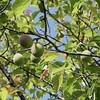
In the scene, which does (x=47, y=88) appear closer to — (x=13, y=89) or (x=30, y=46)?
(x=13, y=89)

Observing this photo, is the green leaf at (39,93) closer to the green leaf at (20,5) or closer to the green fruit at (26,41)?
the green fruit at (26,41)

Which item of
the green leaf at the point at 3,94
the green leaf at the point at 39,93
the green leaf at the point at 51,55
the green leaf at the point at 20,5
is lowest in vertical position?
the green leaf at the point at 39,93

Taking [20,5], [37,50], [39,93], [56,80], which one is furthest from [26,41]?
[39,93]

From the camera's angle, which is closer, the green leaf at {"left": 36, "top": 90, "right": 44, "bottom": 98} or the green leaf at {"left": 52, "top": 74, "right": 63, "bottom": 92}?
the green leaf at {"left": 52, "top": 74, "right": 63, "bottom": 92}

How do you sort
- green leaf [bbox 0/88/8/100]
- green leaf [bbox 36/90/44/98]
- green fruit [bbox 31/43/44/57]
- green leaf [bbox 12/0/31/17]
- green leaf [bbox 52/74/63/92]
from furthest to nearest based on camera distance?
green leaf [bbox 36/90/44/98]
green leaf [bbox 0/88/8/100]
green leaf [bbox 52/74/63/92]
green fruit [bbox 31/43/44/57]
green leaf [bbox 12/0/31/17]

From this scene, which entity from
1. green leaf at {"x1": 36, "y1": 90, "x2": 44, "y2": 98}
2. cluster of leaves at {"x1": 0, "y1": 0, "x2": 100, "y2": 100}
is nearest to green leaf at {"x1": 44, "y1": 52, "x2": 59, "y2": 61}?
cluster of leaves at {"x1": 0, "y1": 0, "x2": 100, "y2": 100}

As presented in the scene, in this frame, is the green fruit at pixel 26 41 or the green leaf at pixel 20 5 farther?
the green fruit at pixel 26 41

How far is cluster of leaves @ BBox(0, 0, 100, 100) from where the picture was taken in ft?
7.20

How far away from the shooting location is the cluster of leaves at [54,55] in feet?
7.20

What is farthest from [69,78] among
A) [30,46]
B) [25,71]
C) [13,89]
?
[25,71]

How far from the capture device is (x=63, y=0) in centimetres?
375

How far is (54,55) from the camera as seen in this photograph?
2193 millimetres

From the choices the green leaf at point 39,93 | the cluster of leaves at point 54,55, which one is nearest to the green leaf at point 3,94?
the cluster of leaves at point 54,55

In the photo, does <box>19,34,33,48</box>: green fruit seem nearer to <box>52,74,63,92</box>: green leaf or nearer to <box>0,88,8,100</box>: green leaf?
<box>52,74,63,92</box>: green leaf
